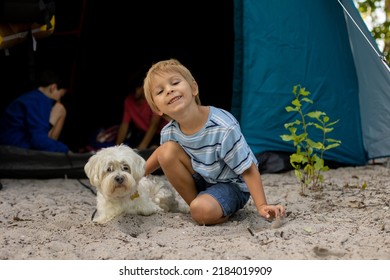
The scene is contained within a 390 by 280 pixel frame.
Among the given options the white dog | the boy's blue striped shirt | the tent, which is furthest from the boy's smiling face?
the tent

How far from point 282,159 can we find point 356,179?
572 mm

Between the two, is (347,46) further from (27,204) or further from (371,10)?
(27,204)

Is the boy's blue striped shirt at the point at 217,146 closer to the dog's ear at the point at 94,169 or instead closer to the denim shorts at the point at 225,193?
the denim shorts at the point at 225,193

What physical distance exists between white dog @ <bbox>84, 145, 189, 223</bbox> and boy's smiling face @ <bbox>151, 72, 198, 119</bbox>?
30 cm

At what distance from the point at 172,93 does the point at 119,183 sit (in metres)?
0.49

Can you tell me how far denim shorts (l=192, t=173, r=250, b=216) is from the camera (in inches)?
113

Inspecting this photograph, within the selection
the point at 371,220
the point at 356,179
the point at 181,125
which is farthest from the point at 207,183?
the point at 356,179

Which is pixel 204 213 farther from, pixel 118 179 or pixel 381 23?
pixel 381 23

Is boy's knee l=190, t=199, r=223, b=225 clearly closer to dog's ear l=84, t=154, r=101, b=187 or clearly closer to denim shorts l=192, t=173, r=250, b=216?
denim shorts l=192, t=173, r=250, b=216

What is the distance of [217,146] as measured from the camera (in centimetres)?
282

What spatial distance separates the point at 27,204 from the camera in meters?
3.54

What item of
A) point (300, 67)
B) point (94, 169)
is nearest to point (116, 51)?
point (300, 67)

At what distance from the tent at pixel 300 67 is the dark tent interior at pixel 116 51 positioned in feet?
4.42

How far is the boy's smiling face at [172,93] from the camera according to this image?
274 centimetres
